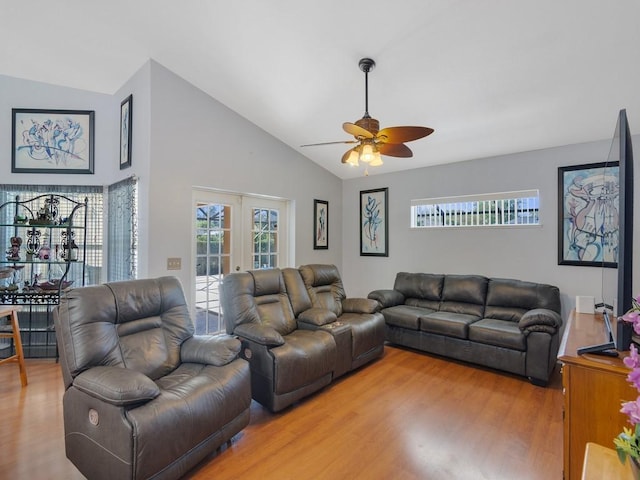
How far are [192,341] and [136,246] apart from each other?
1.66 meters

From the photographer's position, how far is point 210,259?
4098mm

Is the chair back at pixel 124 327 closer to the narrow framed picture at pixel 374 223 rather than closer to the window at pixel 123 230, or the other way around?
the window at pixel 123 230

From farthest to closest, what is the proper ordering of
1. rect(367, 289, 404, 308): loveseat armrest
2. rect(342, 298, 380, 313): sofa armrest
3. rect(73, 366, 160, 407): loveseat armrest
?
rect(367, 289, 404, 308): loveseat armrest
rect(342, 298, 380, 313): sofa armrest
rect(73, 366, 160, 407): loveseat armrest

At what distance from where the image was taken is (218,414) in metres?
1.93

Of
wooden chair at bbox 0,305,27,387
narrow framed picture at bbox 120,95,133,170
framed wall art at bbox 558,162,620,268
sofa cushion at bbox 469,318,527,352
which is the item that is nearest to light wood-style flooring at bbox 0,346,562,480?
wooden chair at bbox 0,305,27,387

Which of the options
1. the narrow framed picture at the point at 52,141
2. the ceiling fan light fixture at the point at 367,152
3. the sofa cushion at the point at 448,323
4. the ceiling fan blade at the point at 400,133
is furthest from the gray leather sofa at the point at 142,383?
the narrow framed picture at the point at 52,141

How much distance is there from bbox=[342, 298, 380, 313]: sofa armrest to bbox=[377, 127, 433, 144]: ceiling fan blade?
1.99 metres

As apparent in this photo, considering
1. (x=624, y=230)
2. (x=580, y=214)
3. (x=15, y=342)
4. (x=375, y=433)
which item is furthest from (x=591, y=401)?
(x=15, y=342)

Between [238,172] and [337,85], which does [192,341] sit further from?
[337,85]

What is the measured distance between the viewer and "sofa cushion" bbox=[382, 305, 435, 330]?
154 inches

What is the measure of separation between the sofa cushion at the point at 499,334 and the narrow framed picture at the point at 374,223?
6.44 feet

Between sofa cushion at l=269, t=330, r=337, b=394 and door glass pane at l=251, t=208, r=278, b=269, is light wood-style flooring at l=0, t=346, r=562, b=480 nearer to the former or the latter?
sofa cushion at l=269, t=330, r=337, b=394

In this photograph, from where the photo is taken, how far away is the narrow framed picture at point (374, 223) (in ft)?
17.1

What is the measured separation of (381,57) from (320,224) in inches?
118
